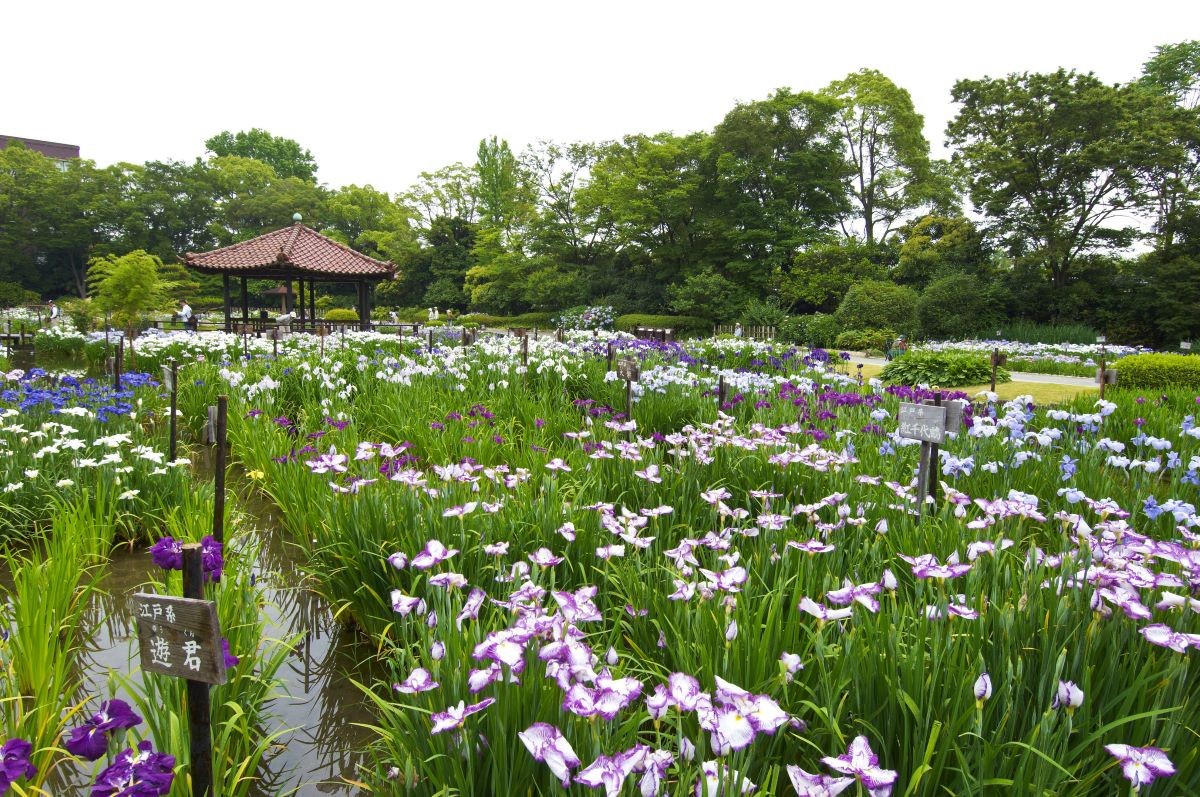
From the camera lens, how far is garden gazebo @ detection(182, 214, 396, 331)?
18.1 metres

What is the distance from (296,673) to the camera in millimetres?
2934

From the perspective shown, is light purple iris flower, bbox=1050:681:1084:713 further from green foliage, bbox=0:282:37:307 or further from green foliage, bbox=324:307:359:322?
green foliage, bbox=0:282:37:307

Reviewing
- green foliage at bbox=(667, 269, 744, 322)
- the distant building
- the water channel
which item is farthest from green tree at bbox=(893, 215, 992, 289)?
the distant building

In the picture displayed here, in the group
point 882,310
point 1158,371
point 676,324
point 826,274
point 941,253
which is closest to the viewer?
point 1158,371

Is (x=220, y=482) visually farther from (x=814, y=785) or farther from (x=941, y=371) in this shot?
(x=941, y=371)

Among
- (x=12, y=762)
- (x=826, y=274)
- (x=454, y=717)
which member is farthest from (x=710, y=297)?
(x=12, y=762)

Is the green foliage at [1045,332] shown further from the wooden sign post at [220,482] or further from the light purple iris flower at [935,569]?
the wooden sign post at [220,482]

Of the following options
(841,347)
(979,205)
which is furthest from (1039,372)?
(979,205)

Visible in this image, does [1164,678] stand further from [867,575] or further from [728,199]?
[728,199]

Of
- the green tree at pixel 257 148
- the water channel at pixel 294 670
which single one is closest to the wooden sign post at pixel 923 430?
the water channel at pixel 294 670

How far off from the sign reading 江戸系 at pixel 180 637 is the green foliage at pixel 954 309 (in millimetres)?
24734

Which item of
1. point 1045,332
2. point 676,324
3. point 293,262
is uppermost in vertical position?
point 293,262

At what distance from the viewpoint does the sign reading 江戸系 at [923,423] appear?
3.13 metres

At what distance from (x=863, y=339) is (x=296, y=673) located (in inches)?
787
